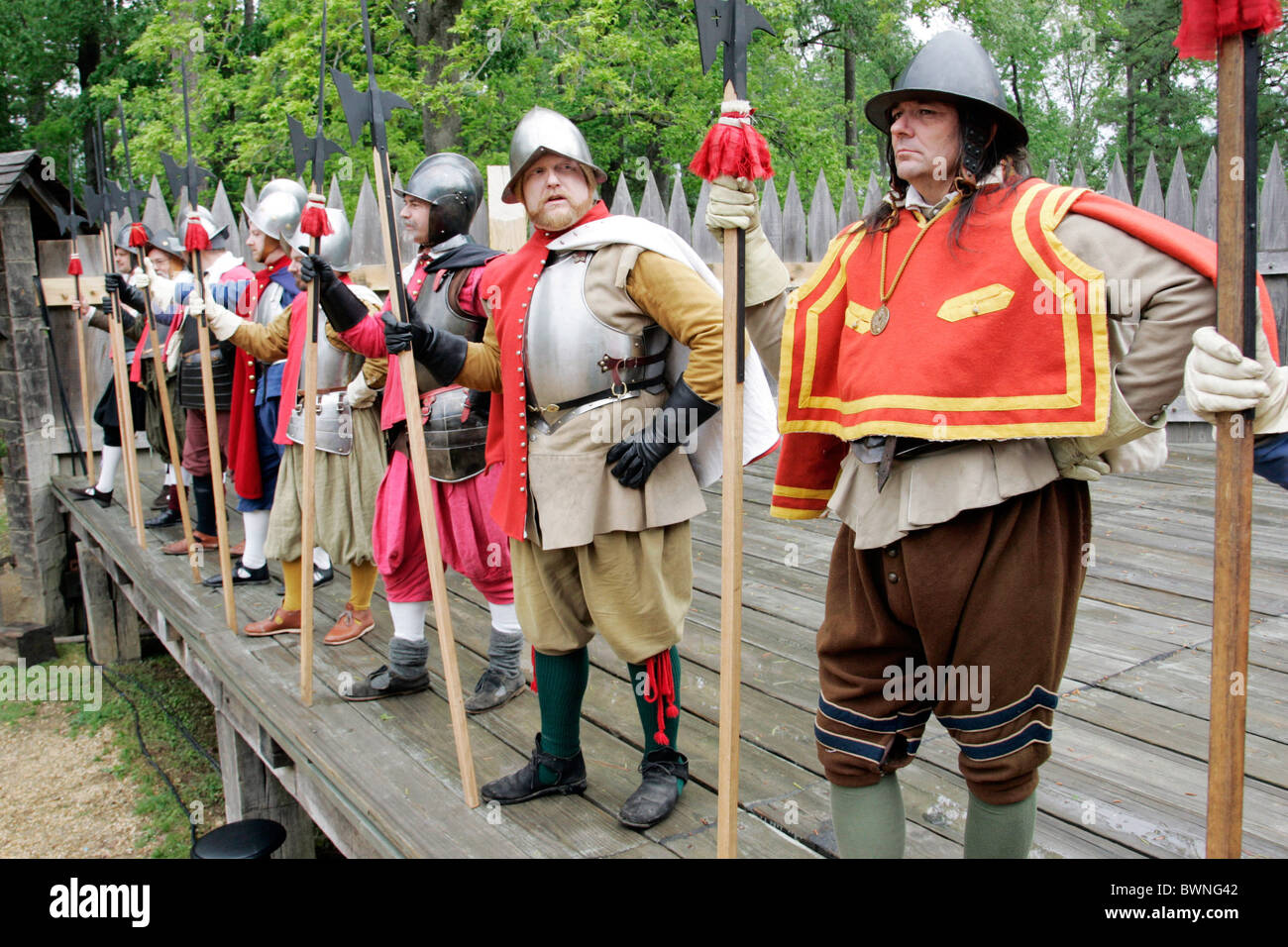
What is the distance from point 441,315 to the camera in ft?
10.8

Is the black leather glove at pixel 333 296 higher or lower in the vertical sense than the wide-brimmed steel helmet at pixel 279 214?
lower

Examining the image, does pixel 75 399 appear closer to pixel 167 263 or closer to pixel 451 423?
pixel 167 263

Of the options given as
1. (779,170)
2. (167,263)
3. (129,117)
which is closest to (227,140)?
(129,117)

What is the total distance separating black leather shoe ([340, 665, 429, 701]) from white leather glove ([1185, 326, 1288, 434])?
274cm

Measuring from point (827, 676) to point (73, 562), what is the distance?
25.6ft

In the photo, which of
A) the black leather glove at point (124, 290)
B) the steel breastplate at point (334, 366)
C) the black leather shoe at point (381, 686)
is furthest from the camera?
the black leather glove at point (124, 290)

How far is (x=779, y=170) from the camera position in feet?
53.6

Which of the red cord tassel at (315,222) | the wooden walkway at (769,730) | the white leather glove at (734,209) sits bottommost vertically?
the wooden walkway at (769,730)

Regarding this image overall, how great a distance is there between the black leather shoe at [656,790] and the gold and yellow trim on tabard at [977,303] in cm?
145

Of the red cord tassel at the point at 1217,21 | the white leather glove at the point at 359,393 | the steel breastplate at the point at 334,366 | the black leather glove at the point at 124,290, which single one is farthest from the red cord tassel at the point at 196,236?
the red cord tassel at the point at 1217,21

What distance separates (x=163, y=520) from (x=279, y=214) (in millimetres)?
2831

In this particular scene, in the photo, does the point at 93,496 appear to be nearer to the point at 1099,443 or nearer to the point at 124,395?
the point at 124,395

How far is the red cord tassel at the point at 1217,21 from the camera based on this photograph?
1473mm

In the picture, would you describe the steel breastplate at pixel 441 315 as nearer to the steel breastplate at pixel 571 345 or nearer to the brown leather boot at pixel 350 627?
the steel breastplate at pixel 571 345
